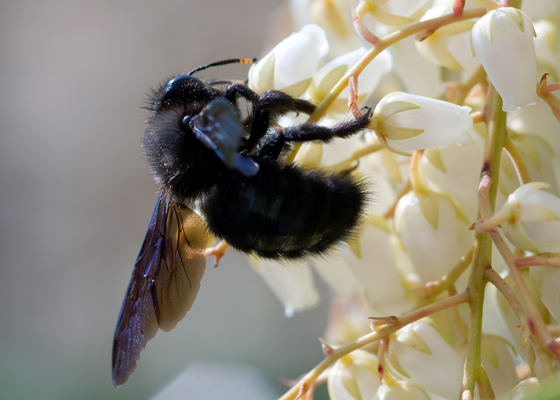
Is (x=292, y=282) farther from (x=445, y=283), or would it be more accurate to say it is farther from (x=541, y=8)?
(x=541, y=8)

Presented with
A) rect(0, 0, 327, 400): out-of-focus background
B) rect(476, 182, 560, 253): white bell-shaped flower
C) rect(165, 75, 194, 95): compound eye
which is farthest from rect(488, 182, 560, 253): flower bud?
rect(0, 0, 327, 400): out-of-focus background

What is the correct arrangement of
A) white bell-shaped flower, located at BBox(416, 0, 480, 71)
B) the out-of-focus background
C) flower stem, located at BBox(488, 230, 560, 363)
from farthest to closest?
the out-of-focus background, white bell-shaped flower, located at BBox(416, 0, 480, 71), flower stem, located at BBox(488, 230, 560, 363)

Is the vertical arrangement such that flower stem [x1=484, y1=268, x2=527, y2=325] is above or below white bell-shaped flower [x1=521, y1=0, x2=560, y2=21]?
below

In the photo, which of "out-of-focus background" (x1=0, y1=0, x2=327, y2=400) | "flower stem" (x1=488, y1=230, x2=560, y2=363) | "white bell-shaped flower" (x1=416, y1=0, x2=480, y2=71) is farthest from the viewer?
"out-of-focus background" (x1=0, y1=0, x2=327, y2=400)

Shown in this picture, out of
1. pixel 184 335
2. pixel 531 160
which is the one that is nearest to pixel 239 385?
pixel 184 335

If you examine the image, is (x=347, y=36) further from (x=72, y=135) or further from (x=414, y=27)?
(x=72, y=135)

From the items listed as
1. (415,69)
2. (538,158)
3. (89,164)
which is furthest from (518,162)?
(89,164)

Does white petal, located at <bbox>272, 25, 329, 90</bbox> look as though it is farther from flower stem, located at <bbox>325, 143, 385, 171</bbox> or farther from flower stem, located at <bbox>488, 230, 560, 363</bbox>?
flower stem, located at <bbox>488, 230, 560, 363</bbox>

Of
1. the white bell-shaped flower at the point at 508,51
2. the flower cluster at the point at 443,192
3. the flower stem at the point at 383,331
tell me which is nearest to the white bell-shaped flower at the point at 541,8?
the flower cluster at the point at 443,192
